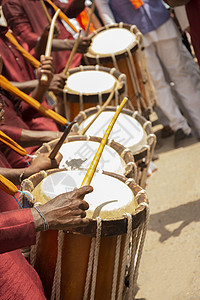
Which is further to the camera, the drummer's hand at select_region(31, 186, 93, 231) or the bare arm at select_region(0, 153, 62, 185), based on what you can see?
the bare arm at select_region(0, 153, 62, 185)

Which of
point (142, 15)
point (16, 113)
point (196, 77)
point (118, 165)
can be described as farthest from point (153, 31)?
point (118, 165)

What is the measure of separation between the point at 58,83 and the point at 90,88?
22 centimetres

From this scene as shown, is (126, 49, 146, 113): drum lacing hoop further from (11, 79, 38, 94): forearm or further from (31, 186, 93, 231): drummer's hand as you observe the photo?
(31, 186, 93, 231): drummer's hand

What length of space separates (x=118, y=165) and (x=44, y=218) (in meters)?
0.66

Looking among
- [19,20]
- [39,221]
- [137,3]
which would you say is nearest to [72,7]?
[19,20]

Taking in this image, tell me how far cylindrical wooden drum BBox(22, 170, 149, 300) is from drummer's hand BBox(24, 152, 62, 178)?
156mm

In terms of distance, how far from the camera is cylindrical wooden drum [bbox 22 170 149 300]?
1.70 meters

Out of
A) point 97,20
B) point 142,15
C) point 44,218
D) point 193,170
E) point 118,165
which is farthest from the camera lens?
point 97,20

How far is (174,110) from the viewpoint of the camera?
14.6 feet

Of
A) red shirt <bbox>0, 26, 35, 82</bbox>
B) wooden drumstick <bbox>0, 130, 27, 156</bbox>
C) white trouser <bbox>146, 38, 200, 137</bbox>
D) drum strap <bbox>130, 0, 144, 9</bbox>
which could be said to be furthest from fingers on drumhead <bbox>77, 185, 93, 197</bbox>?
drum strap <bbox>130, 0, 144, 9</bbox>

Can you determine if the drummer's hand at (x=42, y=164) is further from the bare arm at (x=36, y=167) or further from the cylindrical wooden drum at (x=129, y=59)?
the cylindrical wooden drum at (x=129, y=59)

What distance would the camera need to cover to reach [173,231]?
9.91ft

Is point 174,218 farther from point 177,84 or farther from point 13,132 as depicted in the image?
point 177,84

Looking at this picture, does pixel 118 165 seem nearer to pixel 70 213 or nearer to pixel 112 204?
pixel 112 204
